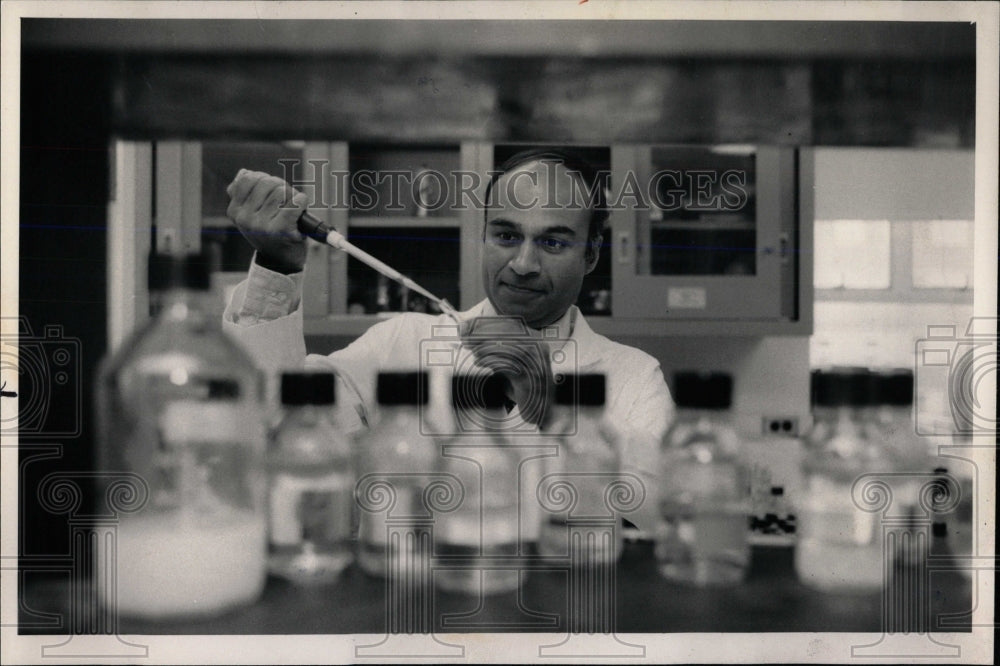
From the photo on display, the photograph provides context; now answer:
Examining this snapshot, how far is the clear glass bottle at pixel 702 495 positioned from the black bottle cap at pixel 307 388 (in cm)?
44

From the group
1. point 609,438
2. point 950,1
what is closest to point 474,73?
point 609,438

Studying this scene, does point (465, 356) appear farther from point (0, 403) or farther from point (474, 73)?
point (0, 403)

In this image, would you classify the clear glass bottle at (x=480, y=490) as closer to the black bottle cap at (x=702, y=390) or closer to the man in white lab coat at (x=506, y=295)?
the man in white lab coat at (x=506, y=295)

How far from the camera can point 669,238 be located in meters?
0.98

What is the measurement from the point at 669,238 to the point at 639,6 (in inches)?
11.4

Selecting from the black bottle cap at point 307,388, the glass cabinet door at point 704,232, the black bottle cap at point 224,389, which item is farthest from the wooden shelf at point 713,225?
the black bottle cap at point 224,389

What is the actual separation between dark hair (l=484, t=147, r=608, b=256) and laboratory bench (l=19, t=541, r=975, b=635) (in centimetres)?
42

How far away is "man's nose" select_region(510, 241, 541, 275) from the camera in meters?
0.97

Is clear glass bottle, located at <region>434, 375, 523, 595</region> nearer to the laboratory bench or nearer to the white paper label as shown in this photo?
the laboratory bench

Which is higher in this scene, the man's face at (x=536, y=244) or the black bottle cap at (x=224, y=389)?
the man's face at (x=536, y=244)

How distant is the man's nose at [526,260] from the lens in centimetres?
97

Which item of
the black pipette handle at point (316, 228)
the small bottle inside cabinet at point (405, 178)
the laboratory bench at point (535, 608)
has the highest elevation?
the small bottle inside cabinet at point (405, 178)

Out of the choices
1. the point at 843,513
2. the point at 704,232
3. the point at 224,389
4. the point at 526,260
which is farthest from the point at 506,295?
the point at 843,513

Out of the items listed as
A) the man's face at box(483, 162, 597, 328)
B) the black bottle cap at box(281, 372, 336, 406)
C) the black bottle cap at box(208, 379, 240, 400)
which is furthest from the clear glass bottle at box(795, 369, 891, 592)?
the black bottle cap at box(208, 379, 240, 400)
